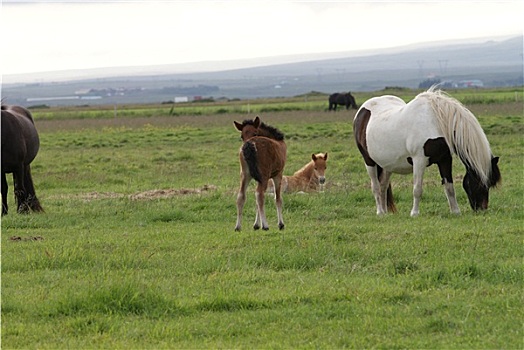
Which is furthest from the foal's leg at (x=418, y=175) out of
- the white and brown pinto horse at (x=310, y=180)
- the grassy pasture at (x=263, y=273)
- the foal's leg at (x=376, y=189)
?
the white and brown pinto horse at (x=310, y=180)

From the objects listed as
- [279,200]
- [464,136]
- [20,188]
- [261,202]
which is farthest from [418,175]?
[20,188]

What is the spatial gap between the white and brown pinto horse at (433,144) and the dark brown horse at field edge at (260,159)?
2.11 meters

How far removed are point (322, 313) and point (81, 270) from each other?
310 centimetres

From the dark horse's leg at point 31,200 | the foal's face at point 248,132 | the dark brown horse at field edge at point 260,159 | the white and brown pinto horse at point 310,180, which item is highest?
the foal's face at point 248,132

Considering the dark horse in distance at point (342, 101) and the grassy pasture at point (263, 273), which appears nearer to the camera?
the grassy pasture at point (263, 273)

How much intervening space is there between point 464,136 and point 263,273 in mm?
4723

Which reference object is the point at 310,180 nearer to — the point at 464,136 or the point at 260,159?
the point at 464,136

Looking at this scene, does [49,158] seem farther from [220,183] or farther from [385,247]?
[385,247]

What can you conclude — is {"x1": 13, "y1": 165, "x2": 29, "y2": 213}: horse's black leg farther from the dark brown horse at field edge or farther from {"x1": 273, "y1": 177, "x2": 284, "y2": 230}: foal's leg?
{"x1": 273, "y1": 177, "x2": 284, "y2": 230}: foal's leg

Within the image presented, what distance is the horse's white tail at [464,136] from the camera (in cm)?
1204

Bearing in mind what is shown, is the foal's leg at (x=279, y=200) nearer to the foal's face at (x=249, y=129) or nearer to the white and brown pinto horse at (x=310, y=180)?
the foal's face at (x=249, y=129)

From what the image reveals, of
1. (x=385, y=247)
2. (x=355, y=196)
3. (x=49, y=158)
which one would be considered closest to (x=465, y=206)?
(x=355, y=196)

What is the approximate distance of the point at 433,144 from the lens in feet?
40.3

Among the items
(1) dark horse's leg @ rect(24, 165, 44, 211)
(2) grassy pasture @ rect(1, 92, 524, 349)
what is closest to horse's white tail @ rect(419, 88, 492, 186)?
(2) grassy pasture @ rect(1, 92, 524, 349)
